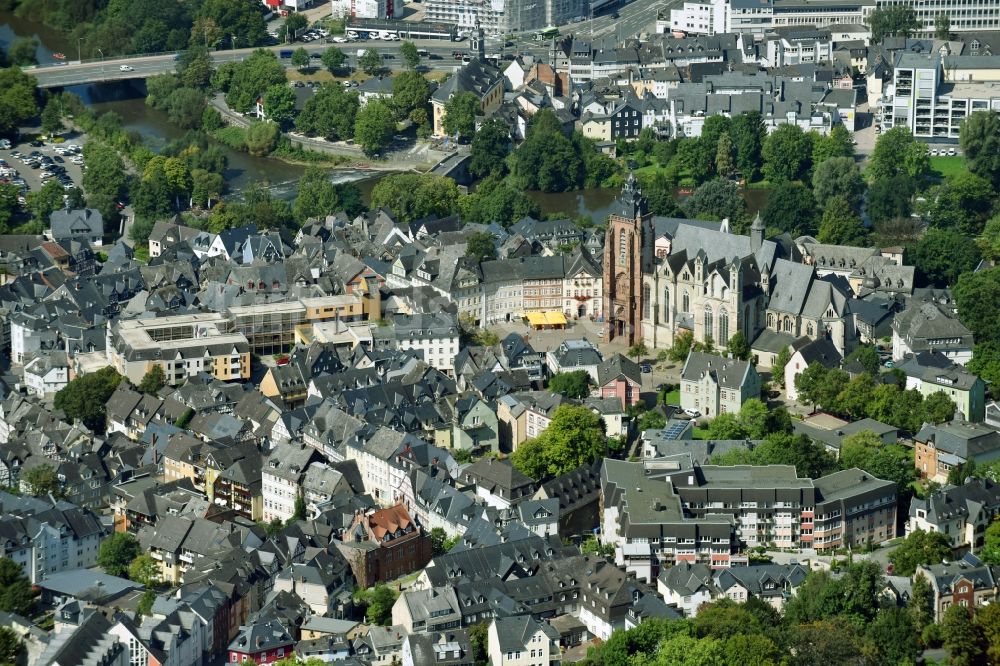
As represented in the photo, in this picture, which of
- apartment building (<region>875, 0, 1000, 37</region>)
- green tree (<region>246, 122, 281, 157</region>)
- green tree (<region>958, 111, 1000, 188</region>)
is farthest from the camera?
apartment building (<region>875, 0, 1000, 37</region>)

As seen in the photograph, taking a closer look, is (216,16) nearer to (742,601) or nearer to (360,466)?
(360,466)

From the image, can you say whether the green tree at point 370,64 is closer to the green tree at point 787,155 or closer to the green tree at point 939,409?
the green tree at point 787,155

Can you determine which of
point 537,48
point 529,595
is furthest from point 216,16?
point 529,595

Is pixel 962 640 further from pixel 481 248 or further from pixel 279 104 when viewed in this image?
pixel 279 104

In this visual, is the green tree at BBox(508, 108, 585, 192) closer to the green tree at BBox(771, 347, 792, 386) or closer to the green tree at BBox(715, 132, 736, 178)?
the green tree at BBox(715, 132, 736, 178)

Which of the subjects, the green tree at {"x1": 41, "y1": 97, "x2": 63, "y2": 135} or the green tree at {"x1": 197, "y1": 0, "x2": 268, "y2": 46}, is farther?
the green tree at {"x1": 197, "y1": 0, "x2": 268, "y2": 46}

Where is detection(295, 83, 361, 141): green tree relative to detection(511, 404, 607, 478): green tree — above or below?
above

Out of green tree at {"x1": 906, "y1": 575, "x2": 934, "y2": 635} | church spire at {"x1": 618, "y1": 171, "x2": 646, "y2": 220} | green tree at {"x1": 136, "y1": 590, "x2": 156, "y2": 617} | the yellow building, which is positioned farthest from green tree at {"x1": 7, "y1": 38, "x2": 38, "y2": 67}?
green tree at {"x1": 906, "y1": 575, "x2": 934, "y2": 635}
